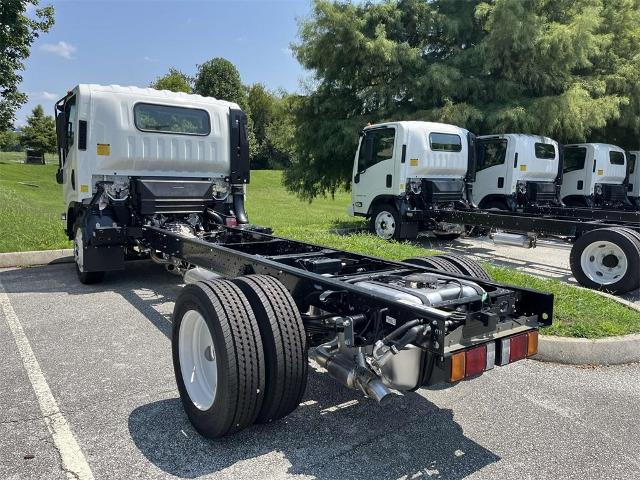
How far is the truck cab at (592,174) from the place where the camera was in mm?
15273

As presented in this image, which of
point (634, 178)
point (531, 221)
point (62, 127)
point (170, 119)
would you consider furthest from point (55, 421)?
point (634, 178)

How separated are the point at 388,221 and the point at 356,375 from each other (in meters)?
8.84

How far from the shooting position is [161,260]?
6.84 metres

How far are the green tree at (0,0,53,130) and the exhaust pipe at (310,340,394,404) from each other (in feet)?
40.4

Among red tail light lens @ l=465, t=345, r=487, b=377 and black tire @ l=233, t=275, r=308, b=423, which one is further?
black tire @ l=233, t=275, r=308, b=423

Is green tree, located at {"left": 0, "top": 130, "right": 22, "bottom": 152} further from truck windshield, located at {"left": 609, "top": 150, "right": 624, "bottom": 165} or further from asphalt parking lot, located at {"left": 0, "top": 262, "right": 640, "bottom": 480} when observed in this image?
truck windshield, located at {"left": 609, "top": 150, "right": 624, "bottom": 165}

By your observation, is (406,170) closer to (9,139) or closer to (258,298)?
(258,298)

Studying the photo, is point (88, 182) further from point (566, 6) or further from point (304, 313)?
point (566, 6)

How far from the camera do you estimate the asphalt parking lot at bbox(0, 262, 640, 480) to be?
2947mm

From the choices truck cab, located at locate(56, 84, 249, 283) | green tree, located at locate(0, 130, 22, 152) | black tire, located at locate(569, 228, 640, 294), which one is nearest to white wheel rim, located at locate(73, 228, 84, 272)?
truck cab, located at locate(56, 84, 249, 283)

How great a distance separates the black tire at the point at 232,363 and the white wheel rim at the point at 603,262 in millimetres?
5882

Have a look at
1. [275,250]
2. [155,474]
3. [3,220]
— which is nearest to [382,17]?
[3,220]

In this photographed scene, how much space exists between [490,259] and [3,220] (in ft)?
31.3

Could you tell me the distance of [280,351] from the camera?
3.04 meters
